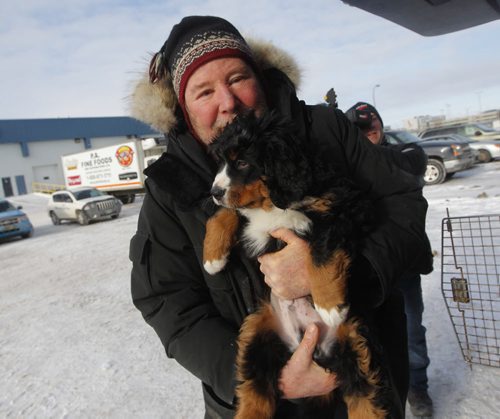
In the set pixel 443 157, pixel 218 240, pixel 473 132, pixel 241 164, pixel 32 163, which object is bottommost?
pixel 443 157

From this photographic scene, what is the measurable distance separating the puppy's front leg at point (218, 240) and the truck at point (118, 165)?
2150 centimetres

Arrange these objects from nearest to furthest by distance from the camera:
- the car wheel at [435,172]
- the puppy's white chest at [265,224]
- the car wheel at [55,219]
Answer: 1. the puppy's white chest at [265,224]
2. the car wheel at [435,172]
3. the car wheel at [55,219]

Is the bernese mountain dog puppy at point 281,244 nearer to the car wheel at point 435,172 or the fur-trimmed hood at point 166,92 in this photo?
the fur-trimmed hood at point 166,92

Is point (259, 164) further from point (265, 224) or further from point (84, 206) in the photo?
point (84, 206)

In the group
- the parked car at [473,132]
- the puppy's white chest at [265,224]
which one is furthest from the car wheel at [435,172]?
the puppy's white chest at [265,224]

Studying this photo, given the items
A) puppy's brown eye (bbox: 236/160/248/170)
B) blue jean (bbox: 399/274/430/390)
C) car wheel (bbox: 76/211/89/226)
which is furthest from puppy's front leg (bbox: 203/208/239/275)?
car wheel (bbox: 76/211/89/226)

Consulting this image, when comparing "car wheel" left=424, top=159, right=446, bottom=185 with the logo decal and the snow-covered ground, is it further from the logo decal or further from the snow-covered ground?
the logo decal

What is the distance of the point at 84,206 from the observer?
17828 millimetres

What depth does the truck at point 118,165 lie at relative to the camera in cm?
2425

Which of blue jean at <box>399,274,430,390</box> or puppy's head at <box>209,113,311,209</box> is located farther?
blue jean at <box>399,274,430,390</box>

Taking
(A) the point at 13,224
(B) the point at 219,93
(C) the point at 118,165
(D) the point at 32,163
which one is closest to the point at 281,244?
(B) the point at 219,93

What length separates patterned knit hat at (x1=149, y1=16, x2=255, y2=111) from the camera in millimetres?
1840

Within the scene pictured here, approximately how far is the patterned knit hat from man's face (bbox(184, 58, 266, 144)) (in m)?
0.04

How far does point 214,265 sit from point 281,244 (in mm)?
349
